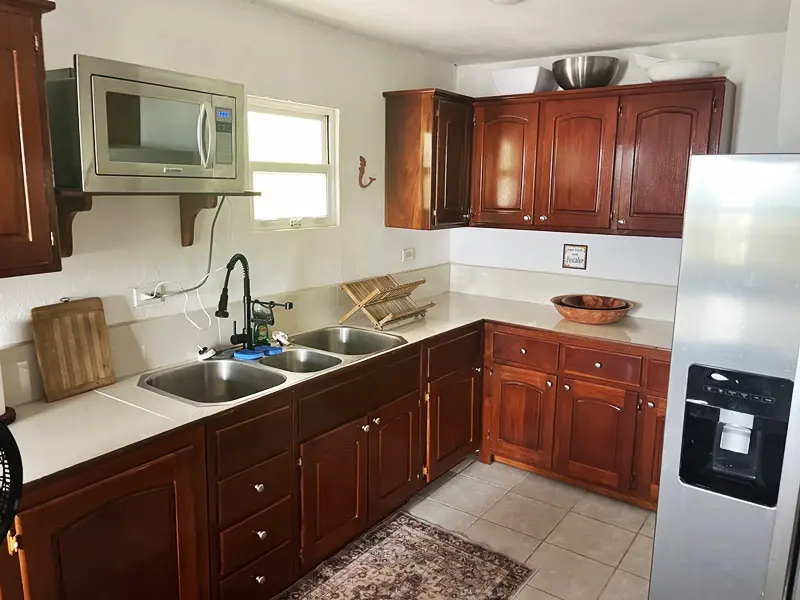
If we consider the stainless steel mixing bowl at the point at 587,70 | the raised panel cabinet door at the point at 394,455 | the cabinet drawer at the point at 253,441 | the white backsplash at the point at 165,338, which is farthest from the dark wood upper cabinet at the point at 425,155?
the cabinet drawer at the point at 253,441

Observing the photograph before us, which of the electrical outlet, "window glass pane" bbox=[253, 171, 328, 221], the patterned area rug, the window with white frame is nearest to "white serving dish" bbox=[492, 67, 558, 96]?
the window with white frame

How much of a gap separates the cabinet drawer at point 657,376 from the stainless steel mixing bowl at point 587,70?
151 centimetres

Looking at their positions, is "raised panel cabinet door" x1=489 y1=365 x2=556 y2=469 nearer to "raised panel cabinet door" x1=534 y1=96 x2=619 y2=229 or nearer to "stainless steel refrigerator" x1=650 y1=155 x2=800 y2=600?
"raised panel cabinet door" x1=534 y1=96 x2=619 y2=229

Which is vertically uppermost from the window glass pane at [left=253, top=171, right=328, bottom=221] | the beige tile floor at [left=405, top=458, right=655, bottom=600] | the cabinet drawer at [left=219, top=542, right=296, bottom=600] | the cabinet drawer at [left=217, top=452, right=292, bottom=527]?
the window glass pane at [left=253, top=171, right=328, bottom=221]

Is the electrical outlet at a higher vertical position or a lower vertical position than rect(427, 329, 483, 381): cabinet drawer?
higher

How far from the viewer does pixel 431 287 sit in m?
4.04

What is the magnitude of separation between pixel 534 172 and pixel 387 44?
42.3 inches

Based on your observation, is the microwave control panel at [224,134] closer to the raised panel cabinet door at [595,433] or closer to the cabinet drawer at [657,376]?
the raised panel cabinet door at [595,433]

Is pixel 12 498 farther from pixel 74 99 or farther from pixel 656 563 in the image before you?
pixel 656 563

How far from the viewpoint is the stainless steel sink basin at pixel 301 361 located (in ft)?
8.81

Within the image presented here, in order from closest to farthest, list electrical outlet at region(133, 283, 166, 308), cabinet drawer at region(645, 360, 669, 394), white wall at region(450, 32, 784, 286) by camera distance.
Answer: electrical outlet at region(133, 283, 166, 308) < cabinet drawer at region(645, 360, 669, 394) < white wall at region(450, 32, 784, 286)

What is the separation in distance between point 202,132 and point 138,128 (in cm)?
23

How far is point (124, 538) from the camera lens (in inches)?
69.4

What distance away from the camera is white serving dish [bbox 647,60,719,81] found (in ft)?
9.70
